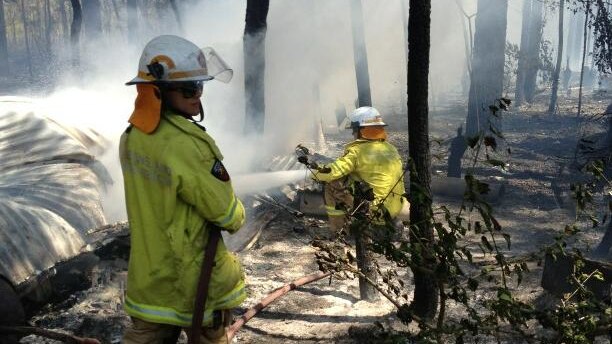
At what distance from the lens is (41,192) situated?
215 inches

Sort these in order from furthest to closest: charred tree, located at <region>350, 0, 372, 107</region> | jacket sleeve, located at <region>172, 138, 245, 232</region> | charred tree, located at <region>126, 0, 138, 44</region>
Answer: charred tree, located at <region>126, 0, 138, 44</region> → charred tree, located at <region>350, 0, 372, 107</region> → jacket sleeve, located at <region>172, 138, 245, 232</region>

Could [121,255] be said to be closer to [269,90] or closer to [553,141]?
[269,90]

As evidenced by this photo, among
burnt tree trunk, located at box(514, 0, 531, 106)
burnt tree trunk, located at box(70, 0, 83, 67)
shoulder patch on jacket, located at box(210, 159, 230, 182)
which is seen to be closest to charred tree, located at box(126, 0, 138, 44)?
burnt tree trunk, located at box(70, 0, 83, 67)

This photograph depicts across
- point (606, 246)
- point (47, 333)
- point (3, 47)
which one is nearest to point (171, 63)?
point (47, 333)

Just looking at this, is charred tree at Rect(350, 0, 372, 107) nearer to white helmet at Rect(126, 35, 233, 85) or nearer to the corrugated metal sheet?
the corrugated metal sheet

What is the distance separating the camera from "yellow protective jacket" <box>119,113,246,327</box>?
2.39 m

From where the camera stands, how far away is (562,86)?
116 feet

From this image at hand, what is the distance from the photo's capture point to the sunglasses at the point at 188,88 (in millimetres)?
2543

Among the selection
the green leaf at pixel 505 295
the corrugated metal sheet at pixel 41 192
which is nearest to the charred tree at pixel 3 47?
the corrugated metal sheet at pixel 41 192

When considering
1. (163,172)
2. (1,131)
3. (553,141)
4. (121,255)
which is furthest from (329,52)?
(163,172)

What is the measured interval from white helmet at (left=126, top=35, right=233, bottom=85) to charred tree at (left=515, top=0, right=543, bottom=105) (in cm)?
2210

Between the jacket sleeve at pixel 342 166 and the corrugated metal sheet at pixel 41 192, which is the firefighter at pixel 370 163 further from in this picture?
the corrugated metal sheet at pixel 41 192

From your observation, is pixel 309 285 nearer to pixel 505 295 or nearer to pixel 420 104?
pixel 420 104

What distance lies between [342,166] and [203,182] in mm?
2845
